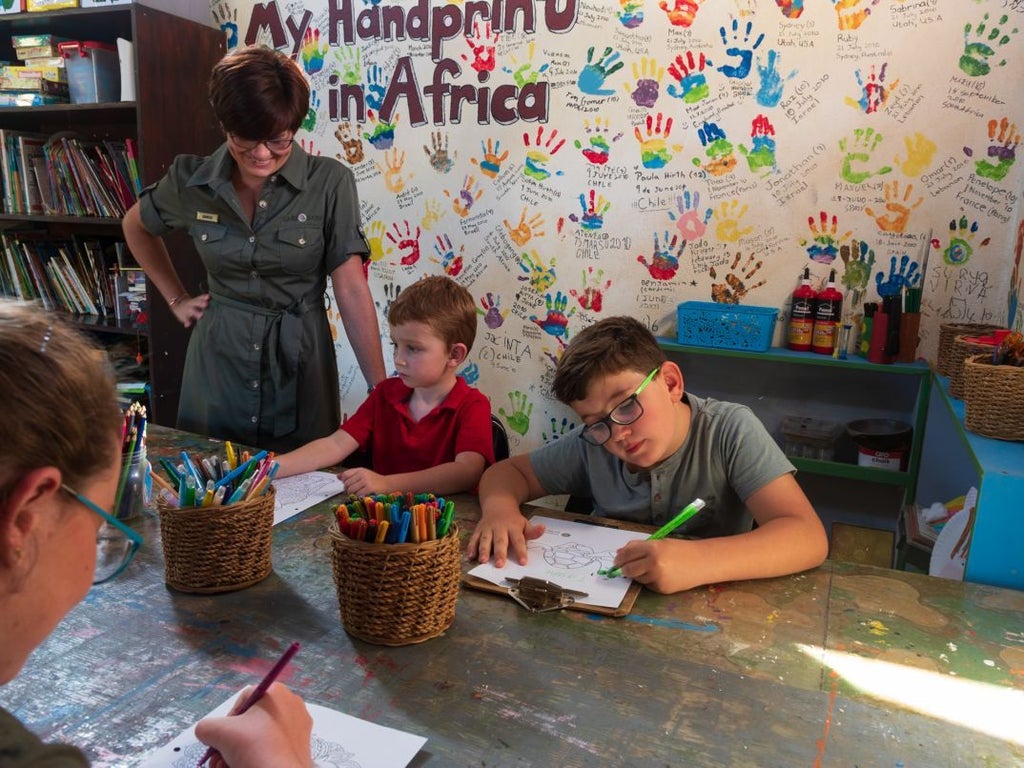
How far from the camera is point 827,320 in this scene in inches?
106

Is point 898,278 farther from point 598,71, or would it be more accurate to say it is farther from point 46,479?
point 46,479

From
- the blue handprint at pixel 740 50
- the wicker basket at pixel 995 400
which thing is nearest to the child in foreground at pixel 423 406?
the wicker basket at pixel 995 400

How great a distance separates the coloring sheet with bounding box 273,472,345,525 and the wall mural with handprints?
1625 millimetres

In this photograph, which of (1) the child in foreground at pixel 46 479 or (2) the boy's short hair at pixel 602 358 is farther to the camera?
(2) the boy's short hair at pixel 602 358

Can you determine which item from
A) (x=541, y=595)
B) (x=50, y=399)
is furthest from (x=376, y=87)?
(x=50, y=399)

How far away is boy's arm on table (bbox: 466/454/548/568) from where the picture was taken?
4.34ft

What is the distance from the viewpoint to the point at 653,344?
156 centimetres

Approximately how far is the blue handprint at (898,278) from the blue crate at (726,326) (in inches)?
13.8

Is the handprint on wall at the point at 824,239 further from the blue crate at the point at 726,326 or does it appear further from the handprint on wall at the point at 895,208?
the blue crate at the point at 726,326

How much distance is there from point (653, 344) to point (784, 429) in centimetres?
141

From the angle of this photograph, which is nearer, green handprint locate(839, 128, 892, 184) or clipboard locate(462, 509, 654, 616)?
clipboard locate(462, 509, 654, 616)

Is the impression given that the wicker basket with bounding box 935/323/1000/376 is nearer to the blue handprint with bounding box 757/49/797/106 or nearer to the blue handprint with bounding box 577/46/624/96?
the blue handprint with bounding box 757/49/797/106

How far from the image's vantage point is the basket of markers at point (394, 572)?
104 cm

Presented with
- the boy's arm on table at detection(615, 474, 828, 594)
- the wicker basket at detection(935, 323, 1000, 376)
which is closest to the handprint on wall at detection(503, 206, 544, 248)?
the wicker basket at detection(935, 323, 1000, 376)
